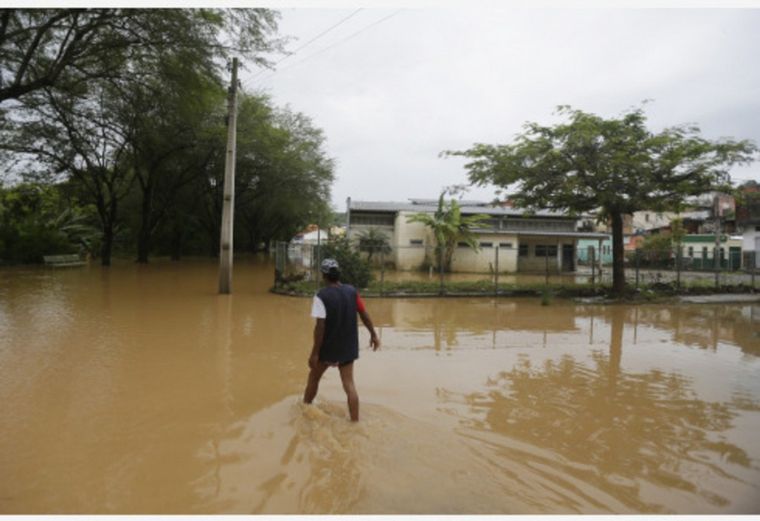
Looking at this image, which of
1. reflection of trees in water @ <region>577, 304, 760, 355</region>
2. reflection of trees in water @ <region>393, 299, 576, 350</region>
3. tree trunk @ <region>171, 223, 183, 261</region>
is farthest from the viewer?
tree trunk @ <region>171, 223, 183, 261</region>

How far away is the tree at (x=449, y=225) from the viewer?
28094 millimetres

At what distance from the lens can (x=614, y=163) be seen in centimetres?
1405

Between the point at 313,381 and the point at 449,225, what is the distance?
23.7 m

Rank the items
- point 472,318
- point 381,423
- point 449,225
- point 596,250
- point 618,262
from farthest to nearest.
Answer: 1. point 596,250
2. point 449,225
3. point 618,262
4. point 472,318
5. point 381,423

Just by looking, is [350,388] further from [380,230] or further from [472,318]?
[380,230]

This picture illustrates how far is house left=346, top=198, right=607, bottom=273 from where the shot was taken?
3014 centimetres

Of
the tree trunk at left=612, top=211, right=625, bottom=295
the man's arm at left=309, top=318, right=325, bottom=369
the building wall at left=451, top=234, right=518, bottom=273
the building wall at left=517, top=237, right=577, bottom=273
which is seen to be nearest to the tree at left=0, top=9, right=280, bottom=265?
the man's arm at left=309, top=318, right=325, bottom=369

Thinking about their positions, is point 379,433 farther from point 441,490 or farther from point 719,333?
point 719,333

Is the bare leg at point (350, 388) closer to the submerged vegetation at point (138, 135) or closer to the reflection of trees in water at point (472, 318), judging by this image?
the reflection of trees in water at point (472, 318)

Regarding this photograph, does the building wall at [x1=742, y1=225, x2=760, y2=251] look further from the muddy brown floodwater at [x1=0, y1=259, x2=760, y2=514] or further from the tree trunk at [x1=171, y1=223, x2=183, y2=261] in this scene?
the tree trunk at [x1=171, y1=223, x2=183, y2=261]

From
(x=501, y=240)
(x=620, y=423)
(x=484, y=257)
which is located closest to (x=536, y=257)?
(x=501, y=240)

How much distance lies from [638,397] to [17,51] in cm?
1689

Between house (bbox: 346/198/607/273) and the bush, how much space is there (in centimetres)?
1390

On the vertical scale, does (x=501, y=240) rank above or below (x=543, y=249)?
above
